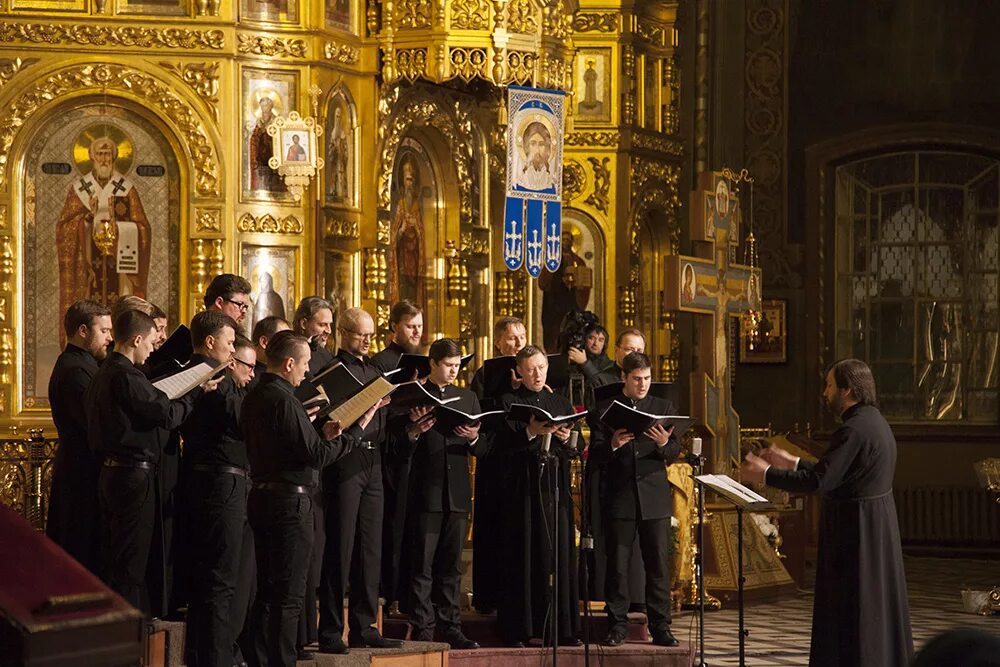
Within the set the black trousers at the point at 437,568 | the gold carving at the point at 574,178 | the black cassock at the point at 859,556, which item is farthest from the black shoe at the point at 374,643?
the gold carving at the point at 574,178

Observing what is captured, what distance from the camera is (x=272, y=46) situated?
13.1 m

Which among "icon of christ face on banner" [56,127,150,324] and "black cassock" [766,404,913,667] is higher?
"icon of christ face on banner" [56,127,150,324]

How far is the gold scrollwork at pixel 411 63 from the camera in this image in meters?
13.8

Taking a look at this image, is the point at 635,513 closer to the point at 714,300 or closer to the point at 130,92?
Answer: the point at 714,300

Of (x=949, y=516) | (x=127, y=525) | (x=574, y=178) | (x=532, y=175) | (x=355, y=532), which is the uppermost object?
(x=574, y=178)

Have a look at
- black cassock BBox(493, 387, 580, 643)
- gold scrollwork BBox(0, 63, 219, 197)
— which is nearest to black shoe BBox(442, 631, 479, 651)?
black cassock BBox(493, 387, 580, 643)

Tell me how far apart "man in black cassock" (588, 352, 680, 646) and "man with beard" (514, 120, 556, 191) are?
3.77 metres

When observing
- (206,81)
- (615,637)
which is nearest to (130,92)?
Result: (206,81)

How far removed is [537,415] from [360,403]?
1.50 m

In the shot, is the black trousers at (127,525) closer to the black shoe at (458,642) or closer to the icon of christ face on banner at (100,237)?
the black shoe at (458,642)

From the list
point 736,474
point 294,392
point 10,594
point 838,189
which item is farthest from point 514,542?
point 838,189

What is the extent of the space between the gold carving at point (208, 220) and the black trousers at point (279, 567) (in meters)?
4.73

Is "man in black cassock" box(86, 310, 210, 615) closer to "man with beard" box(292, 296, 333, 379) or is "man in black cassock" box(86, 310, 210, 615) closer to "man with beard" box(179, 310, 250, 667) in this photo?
"man with beard" box(179, 310, 250, 667)

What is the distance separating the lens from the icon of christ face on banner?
12789 mm
